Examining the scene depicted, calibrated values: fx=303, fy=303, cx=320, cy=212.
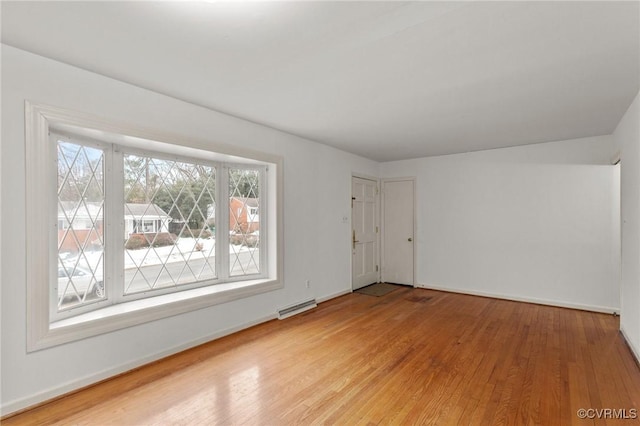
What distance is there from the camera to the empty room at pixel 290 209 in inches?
76.6

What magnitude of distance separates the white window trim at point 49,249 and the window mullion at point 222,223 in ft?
1.29

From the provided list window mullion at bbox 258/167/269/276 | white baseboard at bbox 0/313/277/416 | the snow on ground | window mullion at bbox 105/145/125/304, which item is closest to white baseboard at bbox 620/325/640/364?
window mullion at bbox 258/167/269/276

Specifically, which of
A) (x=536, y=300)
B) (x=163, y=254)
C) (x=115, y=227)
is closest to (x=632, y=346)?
(x=536, y=300)

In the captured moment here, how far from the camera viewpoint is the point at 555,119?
3.54 meters

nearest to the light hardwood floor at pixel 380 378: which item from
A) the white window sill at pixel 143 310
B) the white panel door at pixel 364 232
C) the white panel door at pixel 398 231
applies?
the white window sill at pixel 143 310

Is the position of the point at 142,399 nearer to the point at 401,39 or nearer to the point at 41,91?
the point at 41,91

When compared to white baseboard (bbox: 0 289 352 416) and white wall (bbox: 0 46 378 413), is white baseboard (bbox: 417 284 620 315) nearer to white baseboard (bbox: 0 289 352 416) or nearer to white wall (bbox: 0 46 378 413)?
white wall (bbox: 0 46 378 413)

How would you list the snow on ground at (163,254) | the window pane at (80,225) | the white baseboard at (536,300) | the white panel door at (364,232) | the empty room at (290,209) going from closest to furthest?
the empty room at (290,209) < the window pane at (80,225) < the snow on ground at (163,254) < the white baseboard at (536,300) < the white panel door at (364,232)

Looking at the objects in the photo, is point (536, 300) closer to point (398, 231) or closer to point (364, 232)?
point (398, 231)

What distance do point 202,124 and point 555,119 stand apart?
4.00 meters

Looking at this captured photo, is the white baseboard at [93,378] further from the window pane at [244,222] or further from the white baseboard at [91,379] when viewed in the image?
the window pane at [244,222]

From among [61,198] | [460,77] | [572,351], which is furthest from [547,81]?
[61,198]

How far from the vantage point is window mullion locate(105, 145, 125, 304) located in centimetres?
284

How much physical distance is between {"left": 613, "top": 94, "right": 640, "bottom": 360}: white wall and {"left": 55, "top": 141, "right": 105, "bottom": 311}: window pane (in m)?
4.98
